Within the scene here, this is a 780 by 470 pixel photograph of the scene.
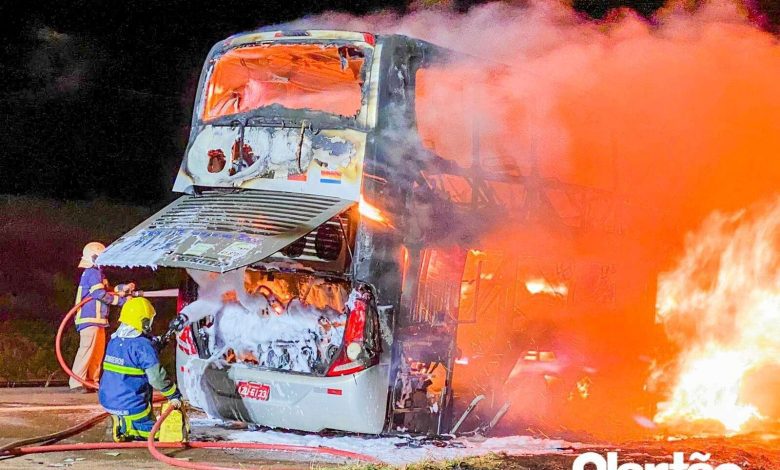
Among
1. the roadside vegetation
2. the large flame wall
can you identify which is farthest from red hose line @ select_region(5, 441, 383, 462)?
the roadside vegetation

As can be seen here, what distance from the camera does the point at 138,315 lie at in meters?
7.17

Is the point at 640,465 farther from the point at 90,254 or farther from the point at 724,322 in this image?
the point at 90,254

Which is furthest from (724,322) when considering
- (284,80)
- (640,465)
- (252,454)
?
(252,454)

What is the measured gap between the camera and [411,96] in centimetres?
745

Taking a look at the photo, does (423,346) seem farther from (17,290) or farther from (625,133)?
(17,290)

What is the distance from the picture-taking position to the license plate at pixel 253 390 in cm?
743

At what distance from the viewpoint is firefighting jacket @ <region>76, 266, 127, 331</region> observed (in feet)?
33.7

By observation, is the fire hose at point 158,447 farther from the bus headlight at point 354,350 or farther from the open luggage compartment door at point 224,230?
the open luggage compartment door at point 224,230

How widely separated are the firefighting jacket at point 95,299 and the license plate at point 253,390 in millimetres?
3341

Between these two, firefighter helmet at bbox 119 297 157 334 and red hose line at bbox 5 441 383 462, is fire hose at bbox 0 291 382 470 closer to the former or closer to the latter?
red hose line at bbox 5 441 383 462

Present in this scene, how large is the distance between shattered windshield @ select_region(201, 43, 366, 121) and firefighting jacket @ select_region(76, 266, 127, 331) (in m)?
3.21

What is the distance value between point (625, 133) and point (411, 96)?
377 cm

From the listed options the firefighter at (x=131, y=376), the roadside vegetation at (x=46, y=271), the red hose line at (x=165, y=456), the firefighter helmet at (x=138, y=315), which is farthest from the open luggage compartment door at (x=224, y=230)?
the roadside vegetation at (x=46, y=271)

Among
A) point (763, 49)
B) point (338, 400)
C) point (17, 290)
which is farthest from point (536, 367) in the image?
point (17, 290)
